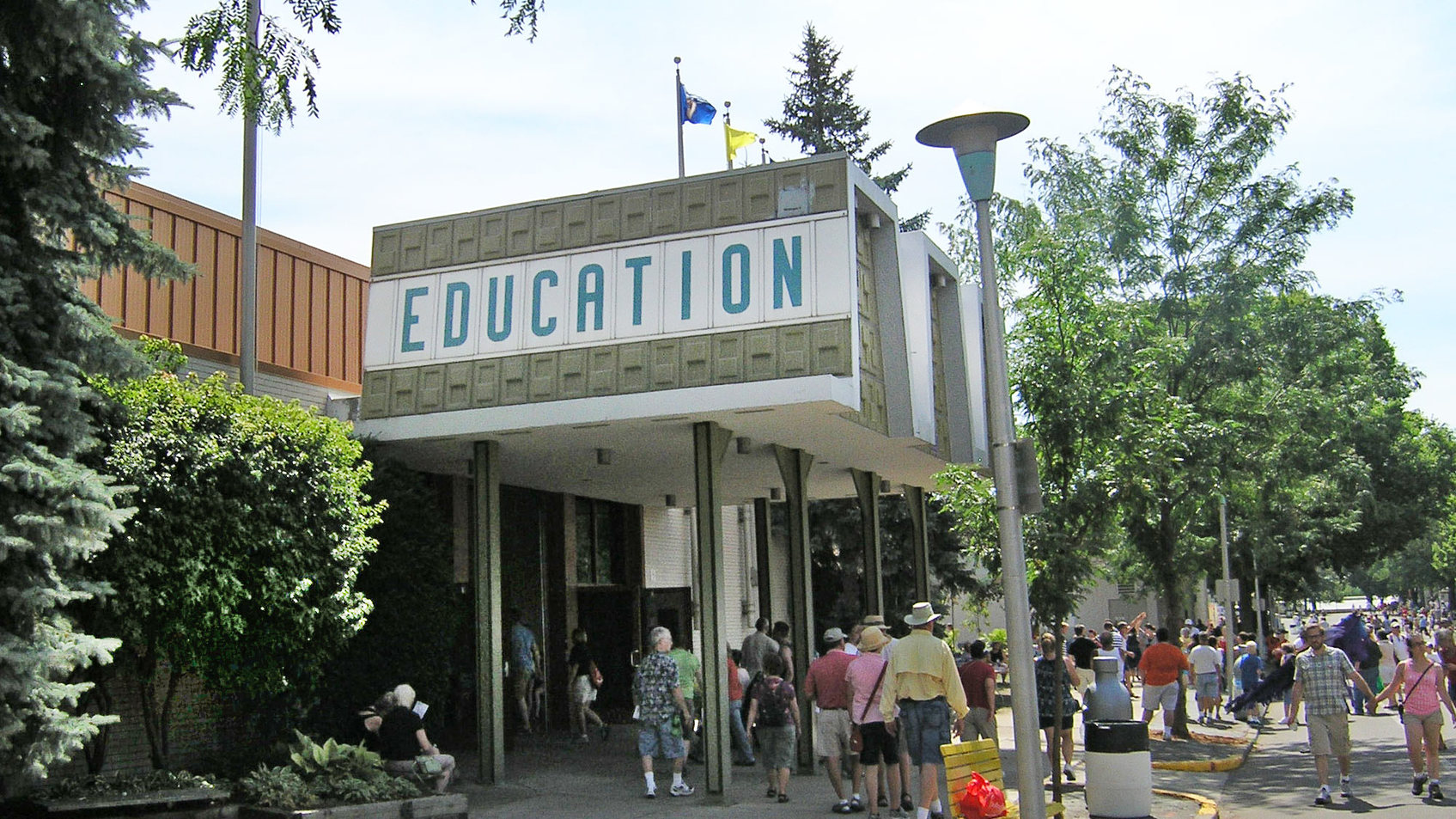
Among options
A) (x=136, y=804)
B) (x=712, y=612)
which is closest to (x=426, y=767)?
(x=136, y=804)

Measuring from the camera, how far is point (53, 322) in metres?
9.42

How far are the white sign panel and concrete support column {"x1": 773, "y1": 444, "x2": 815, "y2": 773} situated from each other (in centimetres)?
310

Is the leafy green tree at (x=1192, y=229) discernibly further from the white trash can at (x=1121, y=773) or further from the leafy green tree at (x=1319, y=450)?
the white trash can at (x=1121, y=773)

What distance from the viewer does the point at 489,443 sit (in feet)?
50.1

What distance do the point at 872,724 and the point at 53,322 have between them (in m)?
7.41

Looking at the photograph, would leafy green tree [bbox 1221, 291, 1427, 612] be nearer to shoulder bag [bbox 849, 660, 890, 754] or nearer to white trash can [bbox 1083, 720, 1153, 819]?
white trash can [bbox 1083, 720, 1153, 819]

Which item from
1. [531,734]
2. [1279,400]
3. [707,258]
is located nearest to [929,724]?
[707,258]

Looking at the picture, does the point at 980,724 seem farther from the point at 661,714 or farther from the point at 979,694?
the point at 661,714

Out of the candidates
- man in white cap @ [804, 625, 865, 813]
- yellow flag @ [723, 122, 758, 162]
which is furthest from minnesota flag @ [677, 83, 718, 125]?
man in white cap @ [804, 625, 865, 813]

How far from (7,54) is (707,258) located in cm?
687

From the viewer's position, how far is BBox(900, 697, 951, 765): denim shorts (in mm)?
11070

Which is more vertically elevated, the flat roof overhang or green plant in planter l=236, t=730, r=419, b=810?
the flat roof overhang

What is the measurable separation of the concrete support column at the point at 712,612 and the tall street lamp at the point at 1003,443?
4.70m

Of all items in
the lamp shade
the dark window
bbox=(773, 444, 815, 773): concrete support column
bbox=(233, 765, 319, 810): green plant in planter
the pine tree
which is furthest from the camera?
the dark window
